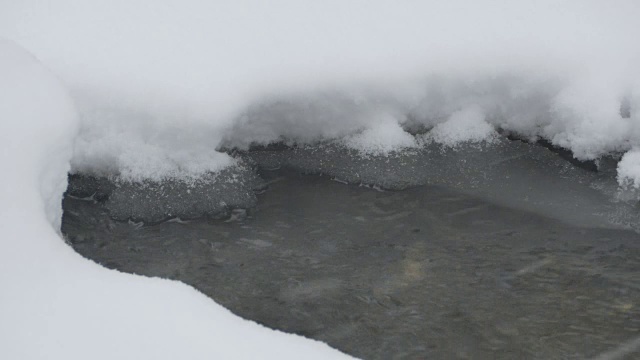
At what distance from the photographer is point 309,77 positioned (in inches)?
184

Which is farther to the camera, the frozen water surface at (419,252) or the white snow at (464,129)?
the white snow at (464,129)

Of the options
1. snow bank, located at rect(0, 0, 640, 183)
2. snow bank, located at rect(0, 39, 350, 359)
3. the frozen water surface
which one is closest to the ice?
the frozen water surface

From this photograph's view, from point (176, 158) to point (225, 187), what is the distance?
36 centimetres

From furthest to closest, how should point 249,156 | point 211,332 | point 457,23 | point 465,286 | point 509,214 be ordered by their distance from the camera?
point 457,23, point 249,156, point 509,214, point 465,286, point 211,332

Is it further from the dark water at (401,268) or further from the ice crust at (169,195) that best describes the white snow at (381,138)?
the ice crust at (169,195)

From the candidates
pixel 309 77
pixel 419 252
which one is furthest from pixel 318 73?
pixel 419 252

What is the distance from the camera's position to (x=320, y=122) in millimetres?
4684

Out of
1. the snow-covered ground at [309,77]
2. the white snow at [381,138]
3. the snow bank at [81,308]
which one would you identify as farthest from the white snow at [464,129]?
the snow bank at [81,308]

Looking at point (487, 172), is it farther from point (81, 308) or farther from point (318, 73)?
point (81, 308)

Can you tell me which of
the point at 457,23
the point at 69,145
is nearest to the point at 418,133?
the point at 457,23

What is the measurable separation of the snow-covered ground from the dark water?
17.8 inches

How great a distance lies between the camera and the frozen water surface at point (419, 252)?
3334mm

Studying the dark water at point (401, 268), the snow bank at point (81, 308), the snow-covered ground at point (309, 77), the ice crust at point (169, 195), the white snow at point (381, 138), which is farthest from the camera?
the white snow at point (381, 138)

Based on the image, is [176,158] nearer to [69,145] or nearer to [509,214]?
[69,145]
